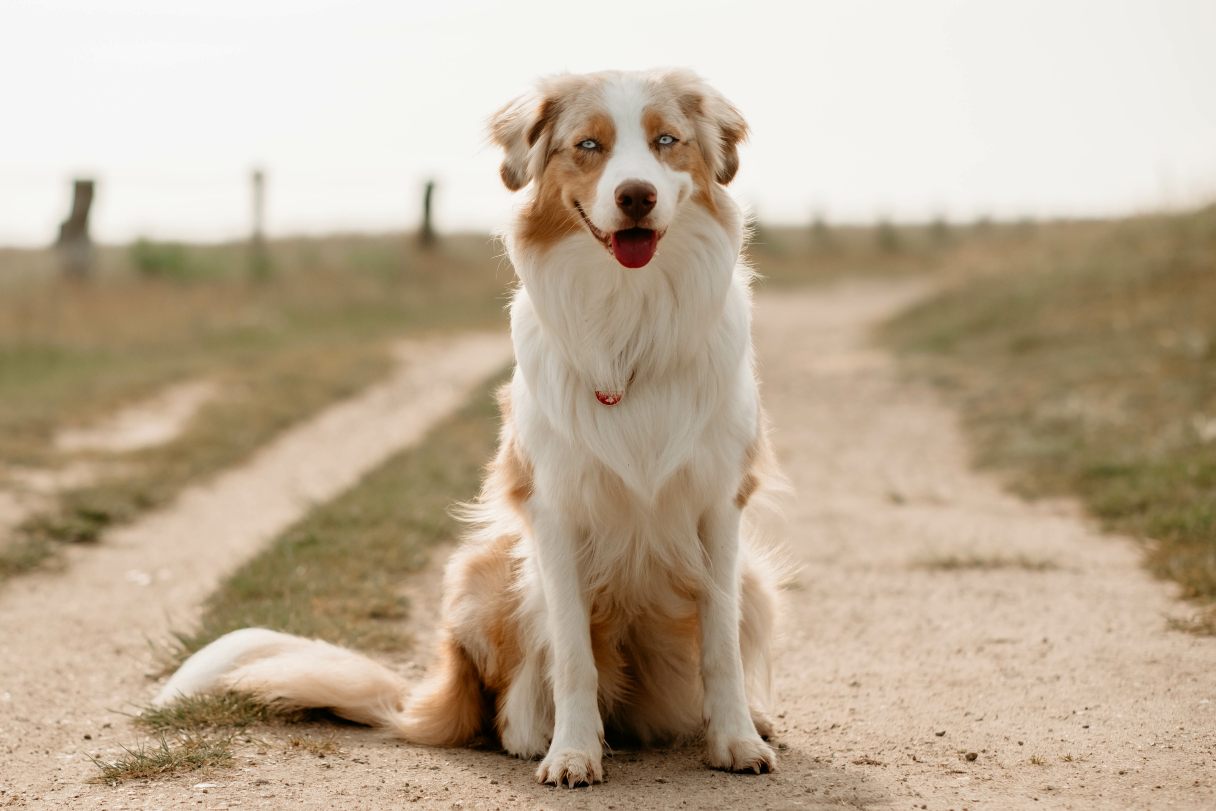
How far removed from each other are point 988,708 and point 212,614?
10.7ft

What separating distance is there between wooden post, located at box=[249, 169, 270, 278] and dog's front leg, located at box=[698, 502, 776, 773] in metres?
16.9

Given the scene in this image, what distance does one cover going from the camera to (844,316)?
19.6 meters

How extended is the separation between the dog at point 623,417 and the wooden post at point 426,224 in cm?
1898

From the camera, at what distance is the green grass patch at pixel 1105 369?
741 cm

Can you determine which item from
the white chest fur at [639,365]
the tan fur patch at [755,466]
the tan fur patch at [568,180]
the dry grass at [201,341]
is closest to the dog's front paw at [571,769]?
the white chest fur at [639,365]

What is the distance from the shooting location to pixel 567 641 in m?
3.81

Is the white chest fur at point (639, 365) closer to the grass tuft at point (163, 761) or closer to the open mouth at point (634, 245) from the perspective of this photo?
the open mouth at point (634, 245)

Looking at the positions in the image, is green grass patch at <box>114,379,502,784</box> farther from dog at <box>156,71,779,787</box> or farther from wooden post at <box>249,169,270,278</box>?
wooden post at <box>249,169,270,278</box>

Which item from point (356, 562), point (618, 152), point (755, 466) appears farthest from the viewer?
point (356, 562)

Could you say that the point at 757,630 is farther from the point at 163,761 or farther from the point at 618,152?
the point at 163,761

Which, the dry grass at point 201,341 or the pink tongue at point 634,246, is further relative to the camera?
the dry grass at point 201,341

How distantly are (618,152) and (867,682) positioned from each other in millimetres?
2305

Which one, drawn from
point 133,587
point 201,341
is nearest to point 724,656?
point 133,587

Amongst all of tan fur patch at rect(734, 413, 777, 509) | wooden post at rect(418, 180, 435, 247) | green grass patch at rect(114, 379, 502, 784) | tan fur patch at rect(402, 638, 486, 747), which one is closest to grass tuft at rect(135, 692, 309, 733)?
green grass patch at rect(114, 379, 502, 784)
